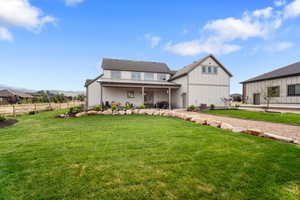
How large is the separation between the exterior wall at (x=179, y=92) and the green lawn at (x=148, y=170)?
39.5 ft

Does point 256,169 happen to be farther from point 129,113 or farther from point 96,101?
point 96,101

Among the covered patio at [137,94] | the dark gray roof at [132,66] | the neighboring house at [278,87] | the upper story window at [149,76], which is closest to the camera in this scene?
the neighboring house at [278,87]

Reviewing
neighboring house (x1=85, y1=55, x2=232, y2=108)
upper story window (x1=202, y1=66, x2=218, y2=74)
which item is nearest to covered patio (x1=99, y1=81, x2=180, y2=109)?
neighboring house (x1=85, y1=55, x2=232, y2=108)

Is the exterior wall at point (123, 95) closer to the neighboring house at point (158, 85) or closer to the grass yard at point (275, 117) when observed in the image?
the neighboring house at point (158, 85)

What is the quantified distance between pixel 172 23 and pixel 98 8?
27.7 ft

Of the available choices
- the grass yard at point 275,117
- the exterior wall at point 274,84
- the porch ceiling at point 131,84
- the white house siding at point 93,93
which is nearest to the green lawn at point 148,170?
the grass yard at point 275,117

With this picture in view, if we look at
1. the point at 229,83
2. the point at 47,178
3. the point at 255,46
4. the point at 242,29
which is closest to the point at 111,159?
the point at 47,178

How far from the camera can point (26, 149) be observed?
3.41 m

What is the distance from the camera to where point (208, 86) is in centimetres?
1573

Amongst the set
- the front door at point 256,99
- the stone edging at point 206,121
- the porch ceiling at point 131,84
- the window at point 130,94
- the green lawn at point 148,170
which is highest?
the porch ceiling at point 131,84

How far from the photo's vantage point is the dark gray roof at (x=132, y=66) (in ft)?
57.5

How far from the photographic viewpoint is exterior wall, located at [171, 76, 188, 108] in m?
15.4

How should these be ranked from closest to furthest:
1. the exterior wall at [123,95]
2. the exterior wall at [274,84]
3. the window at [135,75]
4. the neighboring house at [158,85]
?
1. the exterior wall at [274,84]
2. the neighboring house at [158,85]
3. the exterior wall at [123,95]
4. the window at [135,75]

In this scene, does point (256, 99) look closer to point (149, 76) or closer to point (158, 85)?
point (158, 85)
